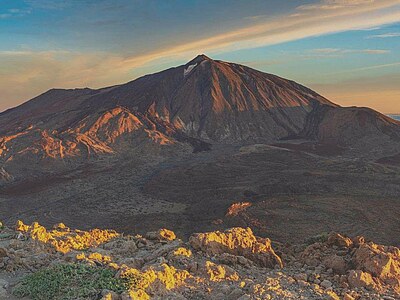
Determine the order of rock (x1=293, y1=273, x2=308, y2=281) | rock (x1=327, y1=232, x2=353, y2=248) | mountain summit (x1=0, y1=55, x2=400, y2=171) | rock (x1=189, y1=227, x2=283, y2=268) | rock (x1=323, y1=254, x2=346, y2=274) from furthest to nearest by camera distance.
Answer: mountain summit (x1=0, y1=55, x2=400, y2=171), rock (x1=327, y1=232, x2=353, y2=248), rock (x1=189, y1=227, x2=283, y2=268), rock (x1=323, y1=254, x2=346, y2=274), rock (x1=293, y1=273, x2=308, y2=281)

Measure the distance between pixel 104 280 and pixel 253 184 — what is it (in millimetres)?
31098

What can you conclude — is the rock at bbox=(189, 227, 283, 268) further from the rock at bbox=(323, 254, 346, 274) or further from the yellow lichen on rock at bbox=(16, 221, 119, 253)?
the yellow lichen on rock at bbox=(16, 221, 119, 253)

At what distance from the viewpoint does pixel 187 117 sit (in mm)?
78562

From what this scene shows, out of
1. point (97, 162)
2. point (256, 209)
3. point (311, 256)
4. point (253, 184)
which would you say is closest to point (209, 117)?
point (97, 162)

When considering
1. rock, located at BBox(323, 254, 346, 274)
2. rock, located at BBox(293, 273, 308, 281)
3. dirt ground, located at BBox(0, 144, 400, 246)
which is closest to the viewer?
rock, located at BBox(293, 273, 308, 281)

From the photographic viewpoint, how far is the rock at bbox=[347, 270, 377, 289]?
26.4 ft

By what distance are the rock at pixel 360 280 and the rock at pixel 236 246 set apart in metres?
2.19

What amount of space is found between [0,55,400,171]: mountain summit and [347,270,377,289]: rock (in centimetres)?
4832

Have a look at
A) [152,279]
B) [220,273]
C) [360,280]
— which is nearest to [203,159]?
[220,273]

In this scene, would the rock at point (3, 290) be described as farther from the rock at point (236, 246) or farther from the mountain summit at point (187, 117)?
the mountain summit at point (187, 117)

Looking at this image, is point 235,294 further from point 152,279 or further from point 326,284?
point 326,284

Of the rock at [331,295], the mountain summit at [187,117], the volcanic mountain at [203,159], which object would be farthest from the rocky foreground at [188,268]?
the mountain summit at [187,117]

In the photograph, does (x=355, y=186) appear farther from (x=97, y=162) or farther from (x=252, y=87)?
(x=252, y=87)

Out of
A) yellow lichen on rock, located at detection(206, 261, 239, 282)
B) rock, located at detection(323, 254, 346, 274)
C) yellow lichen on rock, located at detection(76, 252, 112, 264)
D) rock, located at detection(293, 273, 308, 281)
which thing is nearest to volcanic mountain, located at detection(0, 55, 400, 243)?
rock, located at detection(323, 254, 346, 274)
